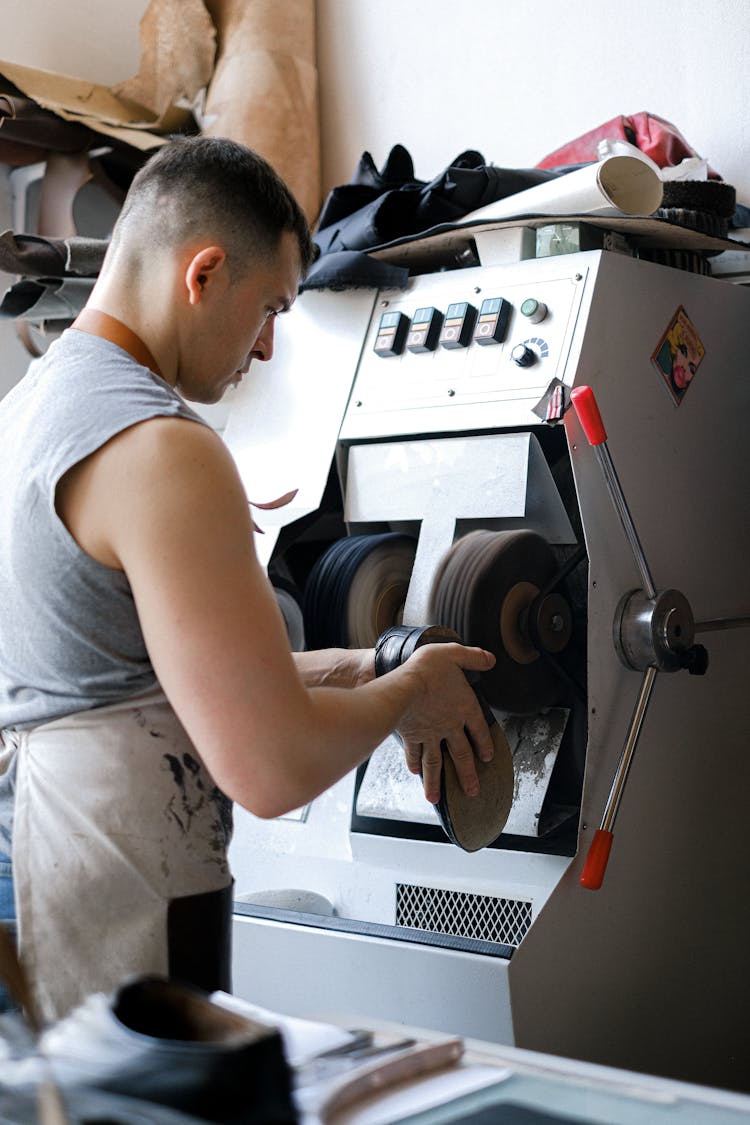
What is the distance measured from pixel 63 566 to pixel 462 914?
982 millimetres

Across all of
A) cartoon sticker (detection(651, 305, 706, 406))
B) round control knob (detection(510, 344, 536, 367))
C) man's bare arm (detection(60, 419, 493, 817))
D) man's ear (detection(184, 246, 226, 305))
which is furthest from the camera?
cartoon sticker (detection(651, 305, 706, 406))

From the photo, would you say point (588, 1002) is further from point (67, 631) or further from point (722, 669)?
point (67, 631)

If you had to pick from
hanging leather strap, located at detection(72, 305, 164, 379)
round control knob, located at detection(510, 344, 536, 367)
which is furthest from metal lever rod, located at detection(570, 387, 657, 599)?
hanging leather strap, located at detection(72, 305, 164, 379)

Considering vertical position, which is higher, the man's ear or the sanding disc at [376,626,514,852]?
the man's ear

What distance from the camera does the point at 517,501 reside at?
1.89 metres

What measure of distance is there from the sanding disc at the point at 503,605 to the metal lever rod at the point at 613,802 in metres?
0.13

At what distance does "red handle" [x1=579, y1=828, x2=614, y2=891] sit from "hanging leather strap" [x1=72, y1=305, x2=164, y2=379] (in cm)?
91

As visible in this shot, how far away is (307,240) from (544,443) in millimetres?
627

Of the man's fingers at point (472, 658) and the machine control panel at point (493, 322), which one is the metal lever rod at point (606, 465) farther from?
the man's fingers at point (472, 658)

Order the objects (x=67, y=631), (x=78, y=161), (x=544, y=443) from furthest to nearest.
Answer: (x=78, y=161) → (x=544, y=443) → (x=67, y=631)

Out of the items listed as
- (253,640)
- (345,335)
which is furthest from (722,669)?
(253,640)

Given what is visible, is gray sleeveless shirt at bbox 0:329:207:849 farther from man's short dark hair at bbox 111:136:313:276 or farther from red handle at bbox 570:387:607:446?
red handle at bbox 570:387:607:446

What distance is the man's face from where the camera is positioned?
4.33ft

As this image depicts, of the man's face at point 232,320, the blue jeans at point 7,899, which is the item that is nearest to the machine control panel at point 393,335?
the man's face at point 232,320
